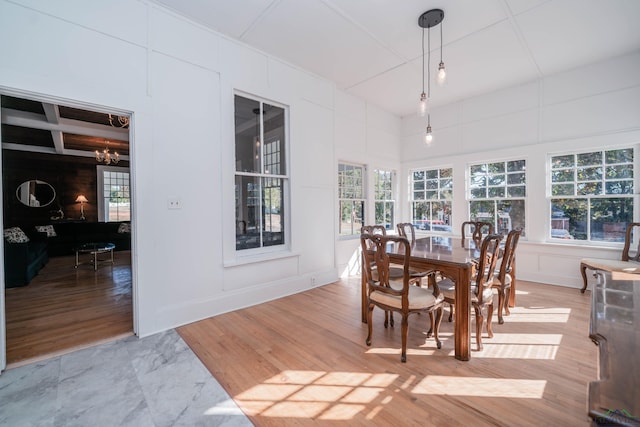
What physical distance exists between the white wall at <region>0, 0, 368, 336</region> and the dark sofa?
549cm

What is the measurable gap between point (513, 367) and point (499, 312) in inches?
32.4

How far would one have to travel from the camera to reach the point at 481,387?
1875mm

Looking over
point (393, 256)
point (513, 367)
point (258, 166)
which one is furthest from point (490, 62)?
point (513, 367)

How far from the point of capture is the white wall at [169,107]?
2225 mm

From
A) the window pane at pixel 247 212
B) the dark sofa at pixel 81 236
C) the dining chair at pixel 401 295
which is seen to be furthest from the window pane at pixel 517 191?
the dark sofa at pixel 81 236

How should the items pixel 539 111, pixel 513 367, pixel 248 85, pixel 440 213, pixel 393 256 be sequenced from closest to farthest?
pixel 513 367, pixel 393 256, pixel 248 85, pixel 539 111, pixel 440 213

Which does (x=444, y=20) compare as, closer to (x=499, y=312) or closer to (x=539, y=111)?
(x=539, y=111)

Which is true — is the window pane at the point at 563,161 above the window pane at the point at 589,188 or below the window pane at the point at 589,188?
above

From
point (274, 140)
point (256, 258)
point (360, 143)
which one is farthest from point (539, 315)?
point (274, 140)

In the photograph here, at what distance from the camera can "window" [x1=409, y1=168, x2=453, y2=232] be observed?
550cm

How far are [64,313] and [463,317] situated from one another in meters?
4.28

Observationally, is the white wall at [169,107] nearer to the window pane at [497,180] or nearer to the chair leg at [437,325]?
the chair leg at [437,325]

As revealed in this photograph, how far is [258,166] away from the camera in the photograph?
143 inches

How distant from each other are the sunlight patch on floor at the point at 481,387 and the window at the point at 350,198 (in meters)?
3.10
